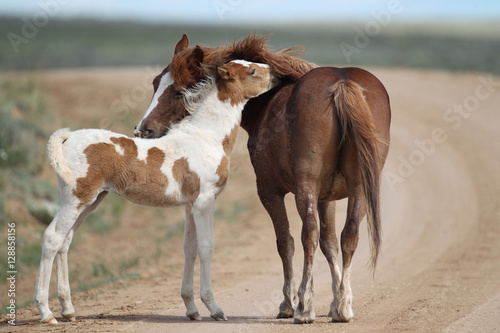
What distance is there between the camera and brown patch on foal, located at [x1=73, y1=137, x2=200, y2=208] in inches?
221

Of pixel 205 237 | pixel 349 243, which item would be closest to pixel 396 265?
pixel 349 243

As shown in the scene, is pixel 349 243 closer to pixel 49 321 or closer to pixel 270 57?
pixel 270 57

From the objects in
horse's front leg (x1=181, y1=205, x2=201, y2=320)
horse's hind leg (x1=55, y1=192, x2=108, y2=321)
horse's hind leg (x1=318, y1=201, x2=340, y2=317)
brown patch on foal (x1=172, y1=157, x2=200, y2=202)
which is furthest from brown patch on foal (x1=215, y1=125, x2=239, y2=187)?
horse's hind leg (x1=55, y1=192, x2=108, y2=321)

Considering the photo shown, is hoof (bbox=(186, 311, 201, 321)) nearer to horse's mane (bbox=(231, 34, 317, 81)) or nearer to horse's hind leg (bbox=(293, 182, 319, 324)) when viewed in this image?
horse's hind leg (bbox=(293, 182, 319, 324))

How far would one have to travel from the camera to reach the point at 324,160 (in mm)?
5766

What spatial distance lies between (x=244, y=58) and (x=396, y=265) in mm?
3813

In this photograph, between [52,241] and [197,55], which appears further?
[197,55]

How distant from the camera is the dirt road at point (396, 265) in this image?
19.7 ft

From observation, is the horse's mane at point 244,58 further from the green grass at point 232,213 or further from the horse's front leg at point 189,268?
the green grass at point 232,213

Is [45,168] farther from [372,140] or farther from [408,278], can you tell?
[372,140]

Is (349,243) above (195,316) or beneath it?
above

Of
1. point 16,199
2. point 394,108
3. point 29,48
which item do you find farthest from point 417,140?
point 29,48

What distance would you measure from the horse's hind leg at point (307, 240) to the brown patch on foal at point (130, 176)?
105 cm

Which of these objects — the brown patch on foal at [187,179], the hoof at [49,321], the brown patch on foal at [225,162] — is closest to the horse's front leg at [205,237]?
the brown patch on foal at [187,179]
